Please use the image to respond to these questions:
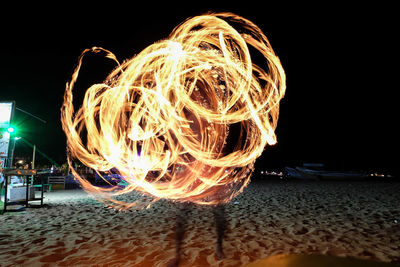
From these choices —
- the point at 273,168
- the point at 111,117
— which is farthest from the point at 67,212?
the point at 273,168

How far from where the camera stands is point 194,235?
466 cm

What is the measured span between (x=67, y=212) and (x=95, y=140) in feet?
8.32

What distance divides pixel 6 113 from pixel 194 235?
824 centimetres

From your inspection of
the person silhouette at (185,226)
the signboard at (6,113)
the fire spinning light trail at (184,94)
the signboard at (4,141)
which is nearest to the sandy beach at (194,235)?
the person silhouette at (185,226)

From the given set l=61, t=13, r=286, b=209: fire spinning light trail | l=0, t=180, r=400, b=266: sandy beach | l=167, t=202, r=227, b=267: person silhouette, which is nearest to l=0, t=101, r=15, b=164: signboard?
l=61, t=13, r=286, b=209: fire spinning light trail

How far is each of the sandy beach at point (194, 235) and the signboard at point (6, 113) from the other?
363cm

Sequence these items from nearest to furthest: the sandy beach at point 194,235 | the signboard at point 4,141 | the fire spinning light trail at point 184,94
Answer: the sandy beach at point 194,235, the fire spinning light trail at point 184,94, the signboard at point 4,141

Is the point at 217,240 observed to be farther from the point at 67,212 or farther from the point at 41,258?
the point at 67,212

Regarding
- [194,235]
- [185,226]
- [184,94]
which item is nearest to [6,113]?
[184,94]

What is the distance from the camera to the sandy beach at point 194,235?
3592mm

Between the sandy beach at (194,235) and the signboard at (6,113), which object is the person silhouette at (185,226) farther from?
the signboard at (6,113)

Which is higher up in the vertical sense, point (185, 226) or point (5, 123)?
point (5, 123)

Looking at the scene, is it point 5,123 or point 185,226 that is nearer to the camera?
point 185,226

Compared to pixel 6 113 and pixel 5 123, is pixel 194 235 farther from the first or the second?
pixel 6 113
